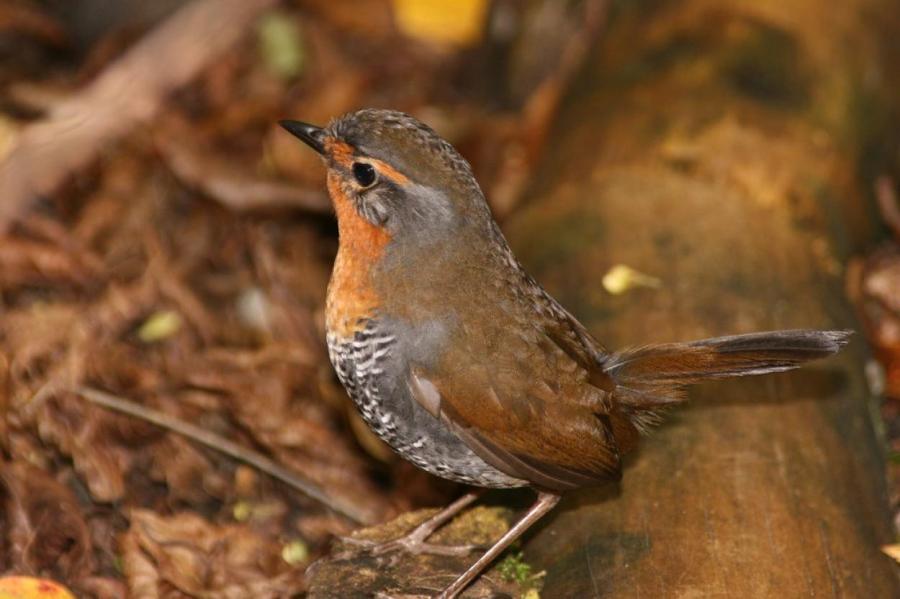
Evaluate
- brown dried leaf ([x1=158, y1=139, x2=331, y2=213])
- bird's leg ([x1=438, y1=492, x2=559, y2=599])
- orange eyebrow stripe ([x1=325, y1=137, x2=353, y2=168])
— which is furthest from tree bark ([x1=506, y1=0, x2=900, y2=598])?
brown dried leaf ([x1=158, y1=139, x2=331, y2=213])

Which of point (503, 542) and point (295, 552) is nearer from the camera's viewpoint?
point (503, 542)

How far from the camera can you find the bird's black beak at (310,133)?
146 inches

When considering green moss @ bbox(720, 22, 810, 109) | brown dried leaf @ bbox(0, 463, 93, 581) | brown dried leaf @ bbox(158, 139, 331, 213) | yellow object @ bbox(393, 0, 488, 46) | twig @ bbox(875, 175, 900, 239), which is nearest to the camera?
brown dried leaf @ bbox(0, 463, 93, 581)

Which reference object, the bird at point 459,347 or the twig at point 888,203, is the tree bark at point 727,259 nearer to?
the twig at point 888,203

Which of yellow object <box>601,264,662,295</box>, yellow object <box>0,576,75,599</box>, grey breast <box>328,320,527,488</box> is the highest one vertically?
yellow object <box>601,264,662,295</box>

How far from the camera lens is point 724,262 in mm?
4566

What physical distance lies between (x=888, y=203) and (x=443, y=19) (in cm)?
342

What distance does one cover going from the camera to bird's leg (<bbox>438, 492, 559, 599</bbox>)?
3.44 metres

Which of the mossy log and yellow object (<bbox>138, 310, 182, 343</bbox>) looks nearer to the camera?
the mossy log

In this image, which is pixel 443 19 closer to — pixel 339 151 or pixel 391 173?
pixel 339 151

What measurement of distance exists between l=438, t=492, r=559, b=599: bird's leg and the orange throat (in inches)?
31.1

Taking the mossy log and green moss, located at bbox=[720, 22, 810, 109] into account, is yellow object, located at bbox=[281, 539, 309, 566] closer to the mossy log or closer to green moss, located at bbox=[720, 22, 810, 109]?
the mossy log

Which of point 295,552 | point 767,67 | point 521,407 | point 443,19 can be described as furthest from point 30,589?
point 443,19

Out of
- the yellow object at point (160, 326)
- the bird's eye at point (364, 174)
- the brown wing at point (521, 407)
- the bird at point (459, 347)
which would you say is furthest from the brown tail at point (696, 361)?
the yellow object at point (160, 326)
